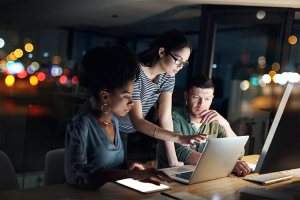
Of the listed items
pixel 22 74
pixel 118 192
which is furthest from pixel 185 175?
pixel 22 74

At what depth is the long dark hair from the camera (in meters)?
2.05

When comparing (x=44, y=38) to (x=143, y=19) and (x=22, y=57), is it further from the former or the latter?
(x=143, y=19)

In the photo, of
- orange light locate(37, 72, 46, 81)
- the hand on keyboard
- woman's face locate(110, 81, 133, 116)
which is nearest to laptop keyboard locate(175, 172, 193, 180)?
the hand on keyboard

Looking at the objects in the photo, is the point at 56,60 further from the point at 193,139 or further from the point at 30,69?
the point at 193,139

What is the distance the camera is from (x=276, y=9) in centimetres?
376

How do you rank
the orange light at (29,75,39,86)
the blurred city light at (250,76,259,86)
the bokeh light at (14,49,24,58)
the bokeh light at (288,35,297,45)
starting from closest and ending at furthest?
the bokeh light at (288,35,297,45)
the blurred city light at (250,76,259,86)
the bokeh light at (14,49,24,58)
the orange light at (29,75,39,86)

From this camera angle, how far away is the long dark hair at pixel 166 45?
2049 millimetres

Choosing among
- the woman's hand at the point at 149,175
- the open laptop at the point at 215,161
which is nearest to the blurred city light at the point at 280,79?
the open laptop at the point at 215,161

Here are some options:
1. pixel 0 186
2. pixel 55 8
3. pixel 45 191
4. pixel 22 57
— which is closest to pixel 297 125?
pixel 45 191

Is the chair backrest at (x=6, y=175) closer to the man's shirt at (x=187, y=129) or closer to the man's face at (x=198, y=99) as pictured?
the man's shirt at (x=187, y=129)

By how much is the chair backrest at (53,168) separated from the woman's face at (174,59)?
0.75 m

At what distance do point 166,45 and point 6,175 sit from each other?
1057 millimetres

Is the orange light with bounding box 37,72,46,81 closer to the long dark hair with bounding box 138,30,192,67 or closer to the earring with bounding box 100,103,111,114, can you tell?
the long dark hair with bounding box 138,30,192,67

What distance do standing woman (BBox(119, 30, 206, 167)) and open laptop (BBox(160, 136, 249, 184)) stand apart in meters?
0.34
